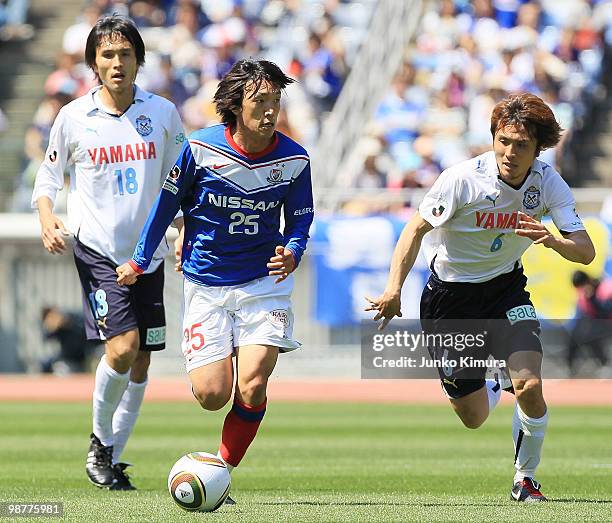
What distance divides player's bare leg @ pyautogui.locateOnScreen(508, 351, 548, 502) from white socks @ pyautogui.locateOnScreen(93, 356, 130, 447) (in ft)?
8.42

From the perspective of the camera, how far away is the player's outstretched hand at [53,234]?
8.81m

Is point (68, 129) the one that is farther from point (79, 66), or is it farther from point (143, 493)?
point (79, 66)

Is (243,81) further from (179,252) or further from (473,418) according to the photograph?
(473,418)

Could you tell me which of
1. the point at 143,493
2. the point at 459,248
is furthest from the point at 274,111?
the point at 143,493

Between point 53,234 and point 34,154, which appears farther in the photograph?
point 34,154

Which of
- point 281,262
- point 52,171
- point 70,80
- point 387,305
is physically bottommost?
point 387,305

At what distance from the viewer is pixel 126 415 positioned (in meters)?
9.50

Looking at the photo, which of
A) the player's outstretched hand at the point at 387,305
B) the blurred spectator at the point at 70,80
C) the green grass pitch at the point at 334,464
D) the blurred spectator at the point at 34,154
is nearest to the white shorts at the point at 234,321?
the player's outstretched hand at the point at 387,305

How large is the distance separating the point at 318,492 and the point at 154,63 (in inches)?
671

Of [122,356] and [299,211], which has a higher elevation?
[299,211]

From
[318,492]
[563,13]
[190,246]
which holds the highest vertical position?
[563,13]

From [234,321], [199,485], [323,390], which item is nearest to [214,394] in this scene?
[234,321]

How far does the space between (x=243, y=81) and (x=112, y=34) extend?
4.83 feet

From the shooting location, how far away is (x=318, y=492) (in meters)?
9.24
